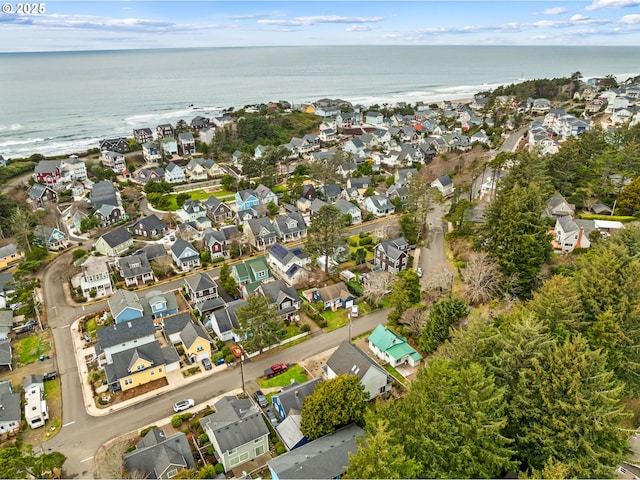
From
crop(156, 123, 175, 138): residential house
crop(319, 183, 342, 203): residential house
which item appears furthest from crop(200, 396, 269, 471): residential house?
crop(156, 123, 175, 138): residential house

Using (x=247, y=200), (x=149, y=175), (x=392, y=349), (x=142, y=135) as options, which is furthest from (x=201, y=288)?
(x=142, y=135)

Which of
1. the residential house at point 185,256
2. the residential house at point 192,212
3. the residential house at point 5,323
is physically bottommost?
the residential house at point 5,323

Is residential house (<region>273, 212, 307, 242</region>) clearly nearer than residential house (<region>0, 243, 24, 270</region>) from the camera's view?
No

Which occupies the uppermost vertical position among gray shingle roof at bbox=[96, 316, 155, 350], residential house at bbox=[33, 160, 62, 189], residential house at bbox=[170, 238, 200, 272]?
residential house at bbox=[33, 160, 62, 189]

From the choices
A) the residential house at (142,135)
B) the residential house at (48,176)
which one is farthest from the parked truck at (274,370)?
the residential house at (142,135)

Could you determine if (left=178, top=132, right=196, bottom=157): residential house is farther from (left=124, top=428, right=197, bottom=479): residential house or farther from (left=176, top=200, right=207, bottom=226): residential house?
(left=124, top=428, right=197, bottom=479): residential house

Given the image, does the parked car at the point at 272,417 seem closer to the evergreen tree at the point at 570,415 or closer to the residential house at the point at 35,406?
the evergreen tree at the point at 570,415

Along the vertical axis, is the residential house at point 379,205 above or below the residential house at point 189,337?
above
